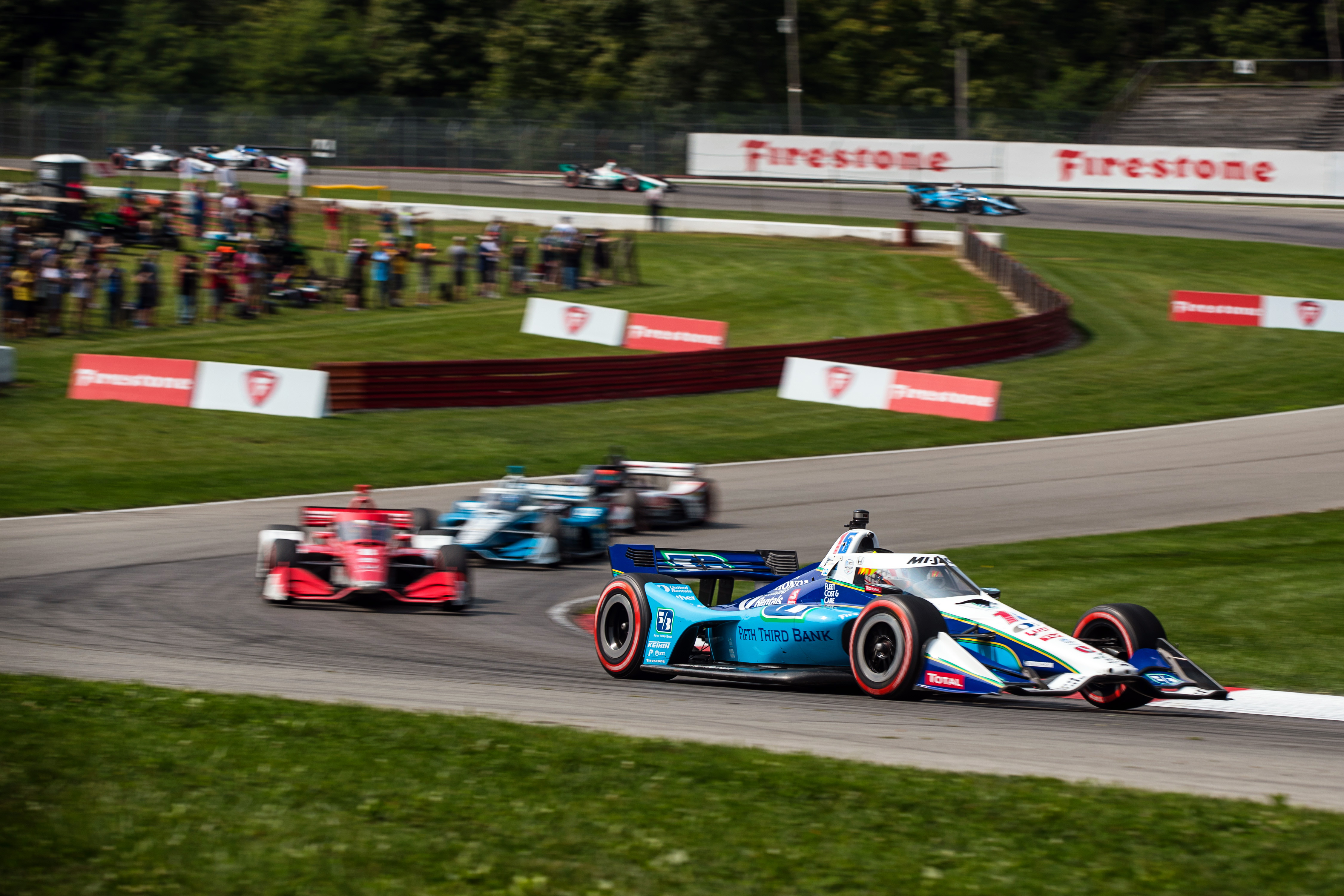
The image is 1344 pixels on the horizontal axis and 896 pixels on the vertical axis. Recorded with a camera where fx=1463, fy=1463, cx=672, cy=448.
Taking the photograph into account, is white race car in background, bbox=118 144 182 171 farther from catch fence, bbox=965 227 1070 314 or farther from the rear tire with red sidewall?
the rear tire with red sidewall

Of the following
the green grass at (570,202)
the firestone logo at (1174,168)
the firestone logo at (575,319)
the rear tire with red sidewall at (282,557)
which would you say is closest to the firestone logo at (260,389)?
the firestone logo at (575,319)

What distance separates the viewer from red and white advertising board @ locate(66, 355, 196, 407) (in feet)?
86.1

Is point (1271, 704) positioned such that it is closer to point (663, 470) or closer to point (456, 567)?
point (456, 567)

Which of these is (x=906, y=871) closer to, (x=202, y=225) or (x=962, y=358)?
(x=962, y=358)

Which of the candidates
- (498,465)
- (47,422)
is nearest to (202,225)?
(47,422)

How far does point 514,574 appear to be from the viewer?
17125mm

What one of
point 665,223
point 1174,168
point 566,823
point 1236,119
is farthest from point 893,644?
point 1236,119

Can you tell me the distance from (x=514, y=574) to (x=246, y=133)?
54.5m

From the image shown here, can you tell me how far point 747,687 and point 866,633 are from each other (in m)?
1.54

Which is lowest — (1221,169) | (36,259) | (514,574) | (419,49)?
(514,574)

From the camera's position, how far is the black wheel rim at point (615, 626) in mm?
11523

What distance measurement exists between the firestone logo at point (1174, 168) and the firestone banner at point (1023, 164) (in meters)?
0.03

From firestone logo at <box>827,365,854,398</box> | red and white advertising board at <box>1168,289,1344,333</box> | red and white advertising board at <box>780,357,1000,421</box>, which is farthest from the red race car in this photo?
red and white advertising board at <box>1168,289,1344,333</box>

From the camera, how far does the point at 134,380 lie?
86.6 feet
